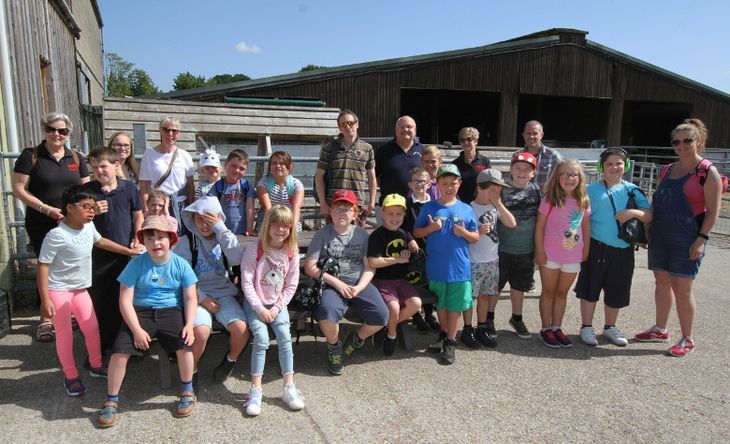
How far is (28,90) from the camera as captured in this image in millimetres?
7371

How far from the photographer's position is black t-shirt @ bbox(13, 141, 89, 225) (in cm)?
387

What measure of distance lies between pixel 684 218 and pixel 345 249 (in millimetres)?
2747

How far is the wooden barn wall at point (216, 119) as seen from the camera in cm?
855

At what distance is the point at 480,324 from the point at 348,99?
13682 mm

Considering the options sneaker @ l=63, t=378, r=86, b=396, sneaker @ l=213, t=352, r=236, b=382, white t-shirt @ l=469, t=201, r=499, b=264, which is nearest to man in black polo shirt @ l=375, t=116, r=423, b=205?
white t-shirt @ l=469, t=201, r=499, b=264

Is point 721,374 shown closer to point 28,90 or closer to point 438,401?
point 438,401

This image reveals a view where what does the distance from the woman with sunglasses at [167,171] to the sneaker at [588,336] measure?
3.57m

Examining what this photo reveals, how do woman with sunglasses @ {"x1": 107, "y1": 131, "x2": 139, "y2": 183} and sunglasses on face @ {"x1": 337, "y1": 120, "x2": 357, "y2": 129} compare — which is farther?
sunglasses on face @ {"x1": 337, "y1": 120, "x2": 357, "y2": 129}

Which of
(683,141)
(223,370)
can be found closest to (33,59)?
(223,370)

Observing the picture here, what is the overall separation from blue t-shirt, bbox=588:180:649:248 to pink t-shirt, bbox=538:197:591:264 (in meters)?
0.14

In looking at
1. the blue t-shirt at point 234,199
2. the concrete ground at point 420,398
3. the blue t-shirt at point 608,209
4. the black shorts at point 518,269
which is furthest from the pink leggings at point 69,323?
the blue t-shirt at point 608,209

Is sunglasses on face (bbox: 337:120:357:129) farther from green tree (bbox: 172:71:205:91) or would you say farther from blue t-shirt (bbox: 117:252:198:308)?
green tree (bbox: 172:71:205:91)

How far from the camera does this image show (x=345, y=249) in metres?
3.93

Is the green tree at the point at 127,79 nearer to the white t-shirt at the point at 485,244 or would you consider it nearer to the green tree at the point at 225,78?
the green tree at the point at 225,78
